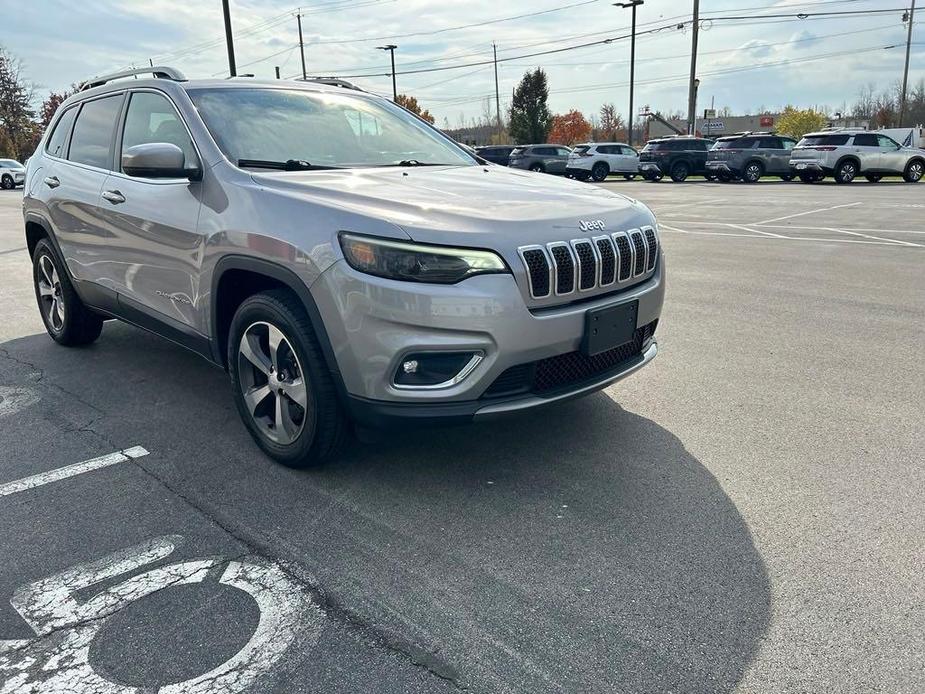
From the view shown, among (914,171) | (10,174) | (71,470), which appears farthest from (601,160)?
(71,470)

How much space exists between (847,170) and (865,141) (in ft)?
3.57

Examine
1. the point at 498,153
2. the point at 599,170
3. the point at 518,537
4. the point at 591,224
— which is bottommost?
the point at 518,537

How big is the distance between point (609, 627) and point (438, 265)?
1.42 metres

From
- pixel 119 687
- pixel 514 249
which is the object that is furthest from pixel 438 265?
pixel 119 687

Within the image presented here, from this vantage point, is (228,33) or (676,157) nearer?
(228,33)

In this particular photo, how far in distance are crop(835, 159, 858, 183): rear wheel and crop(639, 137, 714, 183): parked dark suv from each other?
216 inches

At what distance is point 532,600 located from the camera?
2473 mm

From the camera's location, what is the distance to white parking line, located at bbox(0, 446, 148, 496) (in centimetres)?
337

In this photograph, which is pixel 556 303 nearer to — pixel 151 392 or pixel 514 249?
pixel 514 249

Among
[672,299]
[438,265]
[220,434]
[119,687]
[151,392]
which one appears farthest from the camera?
[672,299]

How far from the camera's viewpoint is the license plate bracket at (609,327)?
3.14 m

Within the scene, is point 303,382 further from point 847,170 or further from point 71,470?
point 847,170

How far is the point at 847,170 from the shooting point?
25.6 m

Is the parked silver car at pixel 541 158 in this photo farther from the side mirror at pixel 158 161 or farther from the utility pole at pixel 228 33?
the side mirror at pixel 158 161
